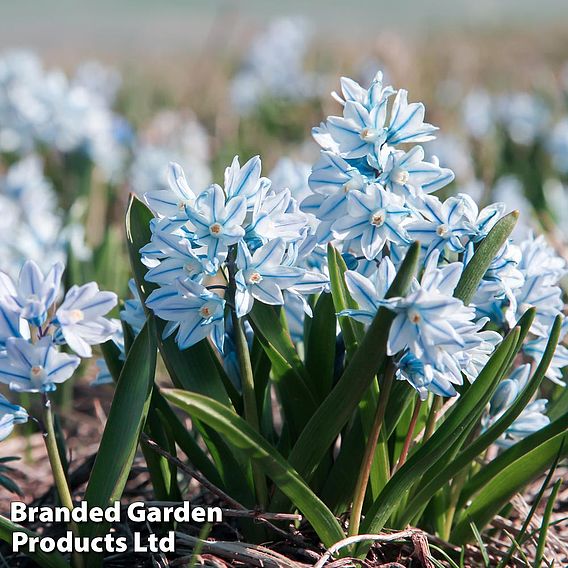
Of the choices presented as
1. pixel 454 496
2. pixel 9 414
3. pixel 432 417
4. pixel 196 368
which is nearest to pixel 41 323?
pixel 9 414

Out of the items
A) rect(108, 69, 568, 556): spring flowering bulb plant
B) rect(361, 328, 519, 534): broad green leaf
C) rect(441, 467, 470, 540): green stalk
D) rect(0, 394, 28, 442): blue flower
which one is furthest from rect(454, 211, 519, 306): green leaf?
rect(0, 394, 28, 442): blue flower

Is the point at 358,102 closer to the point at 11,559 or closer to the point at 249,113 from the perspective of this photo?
the point at 11,559

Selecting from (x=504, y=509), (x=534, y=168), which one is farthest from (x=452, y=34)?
(x=504, y=509)

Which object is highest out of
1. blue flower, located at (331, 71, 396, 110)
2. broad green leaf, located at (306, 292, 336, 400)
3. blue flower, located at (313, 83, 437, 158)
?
blue flower, located at (331, 71, 396, 110)

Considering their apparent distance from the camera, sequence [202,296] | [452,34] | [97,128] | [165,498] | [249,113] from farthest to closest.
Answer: [452,34] → [249,113] → [97,128] → [165,498] → [202,296]

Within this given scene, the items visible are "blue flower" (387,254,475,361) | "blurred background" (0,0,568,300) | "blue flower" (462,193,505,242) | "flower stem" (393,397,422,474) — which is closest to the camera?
"blue flower" (387,254,475,361)

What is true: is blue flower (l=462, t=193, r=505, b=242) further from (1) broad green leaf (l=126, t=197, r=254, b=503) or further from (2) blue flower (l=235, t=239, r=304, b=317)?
(1) broad green leaf (l=126, t=197, r=254, b=503)

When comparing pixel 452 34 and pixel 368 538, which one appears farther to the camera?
pixel 452 34
